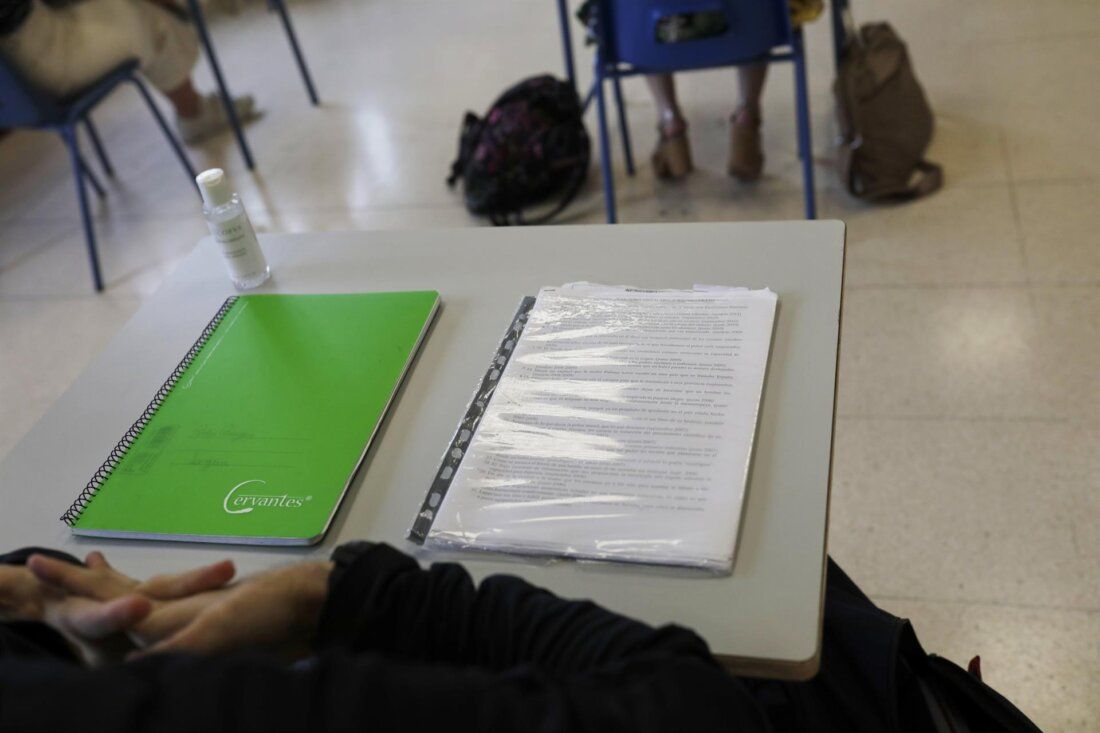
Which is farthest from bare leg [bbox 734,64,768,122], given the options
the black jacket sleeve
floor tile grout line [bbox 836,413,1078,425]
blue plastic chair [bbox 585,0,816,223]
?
the black jacket sleeve

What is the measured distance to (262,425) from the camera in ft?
2.95

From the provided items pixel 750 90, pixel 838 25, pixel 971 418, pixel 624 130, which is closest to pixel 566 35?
pixel 624 130

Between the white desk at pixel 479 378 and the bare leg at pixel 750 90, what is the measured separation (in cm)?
149

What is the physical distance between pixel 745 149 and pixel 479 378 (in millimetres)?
1733

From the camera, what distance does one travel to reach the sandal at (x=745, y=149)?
246 cm

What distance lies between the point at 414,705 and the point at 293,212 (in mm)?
2506

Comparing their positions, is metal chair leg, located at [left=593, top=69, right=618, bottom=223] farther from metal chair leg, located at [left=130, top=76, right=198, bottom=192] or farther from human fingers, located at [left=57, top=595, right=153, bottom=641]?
human fingers, located at [left=57, top=595, right=153, bottom=641]

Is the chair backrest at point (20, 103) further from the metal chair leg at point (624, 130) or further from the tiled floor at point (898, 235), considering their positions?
the metal chair leg at point (624, 130)

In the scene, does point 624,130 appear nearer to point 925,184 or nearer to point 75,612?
point 925,184

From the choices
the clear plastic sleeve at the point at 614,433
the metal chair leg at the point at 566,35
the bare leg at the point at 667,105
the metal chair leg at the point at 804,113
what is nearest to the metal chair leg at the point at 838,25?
the metal chair leg at the point at 804,113

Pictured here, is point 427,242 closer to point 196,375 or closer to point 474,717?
point 196,375

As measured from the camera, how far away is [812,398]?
84 cm

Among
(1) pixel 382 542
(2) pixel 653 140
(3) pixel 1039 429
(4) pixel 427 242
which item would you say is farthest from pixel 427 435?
(2) pixel 653 140

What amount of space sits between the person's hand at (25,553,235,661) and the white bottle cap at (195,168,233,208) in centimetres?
46
